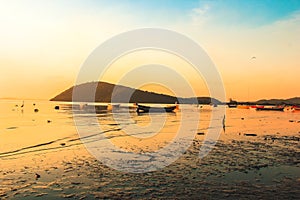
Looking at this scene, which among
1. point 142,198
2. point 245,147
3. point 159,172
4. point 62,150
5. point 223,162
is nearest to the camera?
point 142,198

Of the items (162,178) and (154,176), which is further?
(154,176)

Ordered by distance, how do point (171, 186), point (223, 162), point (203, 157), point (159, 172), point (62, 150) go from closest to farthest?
point (171, 186)
point (159, 172)
point (223, 162)
point (203, 157)
point (62, 150)

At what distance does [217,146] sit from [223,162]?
301 inches

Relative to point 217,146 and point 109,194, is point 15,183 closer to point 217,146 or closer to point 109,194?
point 109,194

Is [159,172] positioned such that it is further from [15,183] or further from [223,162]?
[15,183]

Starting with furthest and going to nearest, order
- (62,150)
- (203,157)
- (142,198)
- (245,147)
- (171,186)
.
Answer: (245,147)
(62,150)
(203,157)
(171,186)
(142,198)

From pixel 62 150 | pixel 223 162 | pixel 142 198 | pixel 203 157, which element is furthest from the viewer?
pixel 62 150

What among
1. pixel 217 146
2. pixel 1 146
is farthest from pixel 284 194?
pixel 1 146

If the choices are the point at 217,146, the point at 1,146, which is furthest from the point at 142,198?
the point at 1,146

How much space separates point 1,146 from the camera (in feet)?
86.5

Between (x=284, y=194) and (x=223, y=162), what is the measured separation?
7.04 metres

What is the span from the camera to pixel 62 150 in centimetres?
2481

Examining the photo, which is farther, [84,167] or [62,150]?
[62,150]

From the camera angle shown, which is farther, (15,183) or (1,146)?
(1,146)
